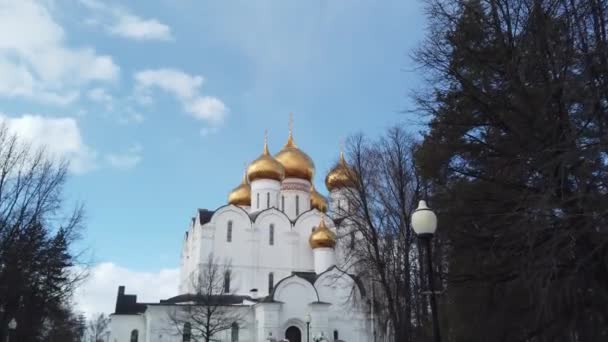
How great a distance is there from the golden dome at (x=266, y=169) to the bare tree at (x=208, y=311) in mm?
9353

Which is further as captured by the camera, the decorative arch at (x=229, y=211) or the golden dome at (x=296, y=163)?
the golden dome at (x=296, y=163)

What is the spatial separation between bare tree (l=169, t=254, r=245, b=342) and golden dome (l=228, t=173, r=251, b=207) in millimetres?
9743

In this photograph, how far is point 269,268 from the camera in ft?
131

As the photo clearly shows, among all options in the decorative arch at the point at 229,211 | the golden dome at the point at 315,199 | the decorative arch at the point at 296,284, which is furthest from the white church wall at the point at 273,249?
the golden dome at the point at 315,199

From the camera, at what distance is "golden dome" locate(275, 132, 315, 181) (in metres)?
46.3

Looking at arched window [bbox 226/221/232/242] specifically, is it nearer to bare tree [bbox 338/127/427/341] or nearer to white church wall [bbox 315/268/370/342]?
white church wall [bbox 315/268/370/342]

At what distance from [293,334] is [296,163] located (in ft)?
55.2

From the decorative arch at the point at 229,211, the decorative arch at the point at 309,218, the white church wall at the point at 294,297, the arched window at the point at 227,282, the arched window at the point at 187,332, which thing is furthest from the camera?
the decorative arch at the point at 309,218

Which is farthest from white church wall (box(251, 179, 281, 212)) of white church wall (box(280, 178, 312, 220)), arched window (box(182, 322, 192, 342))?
arched window (box(182, 322, 192, 342))

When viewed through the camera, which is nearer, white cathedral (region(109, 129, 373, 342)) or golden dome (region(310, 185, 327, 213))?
white cathedral (region(109, 129, 373, 342))

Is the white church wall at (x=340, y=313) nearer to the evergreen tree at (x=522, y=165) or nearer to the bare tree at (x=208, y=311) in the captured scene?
the bare tree at (x=208, y=311)

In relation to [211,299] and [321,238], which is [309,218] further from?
[211,299]

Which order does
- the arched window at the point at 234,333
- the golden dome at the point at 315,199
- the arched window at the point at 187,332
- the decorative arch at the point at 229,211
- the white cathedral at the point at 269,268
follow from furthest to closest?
the golden dome at the point at 315,199, the decorative arch at the point at 229,211, the arched window at the point at 234,333, the white cathedral at the point at 269,268, the arched window at the point at 187,332

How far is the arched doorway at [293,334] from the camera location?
113 ft
